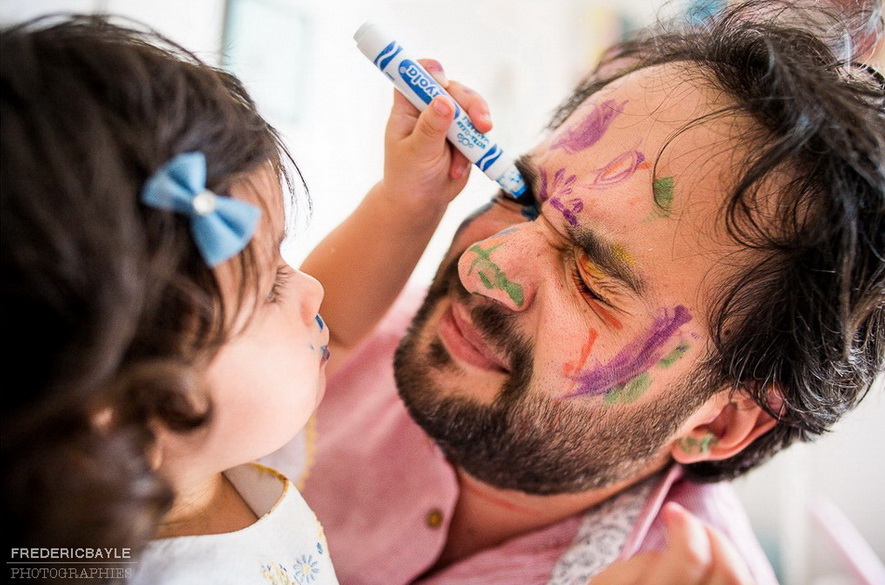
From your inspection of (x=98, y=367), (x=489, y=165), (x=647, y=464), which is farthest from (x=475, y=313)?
(x=98, y=367)

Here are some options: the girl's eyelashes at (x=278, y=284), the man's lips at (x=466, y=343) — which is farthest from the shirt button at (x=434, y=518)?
the girl's eyelashes at (x=278, y=284)

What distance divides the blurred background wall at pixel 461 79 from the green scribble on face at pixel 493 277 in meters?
0.22

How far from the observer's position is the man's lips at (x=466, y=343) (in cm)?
81

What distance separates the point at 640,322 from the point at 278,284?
388mm

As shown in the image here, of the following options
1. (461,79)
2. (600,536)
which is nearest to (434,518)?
(600,536)

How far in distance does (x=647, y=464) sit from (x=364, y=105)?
1238 mm

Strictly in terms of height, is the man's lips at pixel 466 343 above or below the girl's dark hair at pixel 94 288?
below

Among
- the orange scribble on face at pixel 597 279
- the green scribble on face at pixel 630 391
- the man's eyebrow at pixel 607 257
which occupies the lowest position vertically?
the green scribble on face at pixel 630 391

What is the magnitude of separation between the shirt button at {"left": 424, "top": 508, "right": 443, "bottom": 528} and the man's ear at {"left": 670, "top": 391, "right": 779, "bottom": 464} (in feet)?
1.09

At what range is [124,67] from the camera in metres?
0.50

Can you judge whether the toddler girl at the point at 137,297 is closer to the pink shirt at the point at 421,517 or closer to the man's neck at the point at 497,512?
the pink shirt at the point at 421,517

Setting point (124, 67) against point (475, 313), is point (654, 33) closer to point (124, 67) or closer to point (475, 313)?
point (475, 313)

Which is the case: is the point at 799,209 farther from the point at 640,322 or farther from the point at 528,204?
the point at 528,204

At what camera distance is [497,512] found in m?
0.99
